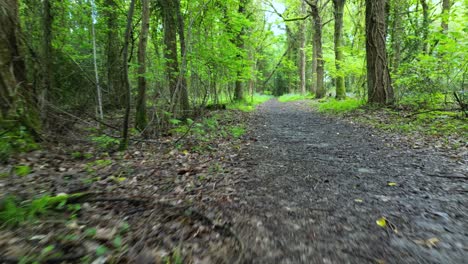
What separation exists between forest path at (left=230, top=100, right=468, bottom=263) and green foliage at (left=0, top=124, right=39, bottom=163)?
10.7 feet

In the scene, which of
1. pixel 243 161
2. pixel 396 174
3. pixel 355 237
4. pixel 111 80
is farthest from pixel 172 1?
pixel 355 237

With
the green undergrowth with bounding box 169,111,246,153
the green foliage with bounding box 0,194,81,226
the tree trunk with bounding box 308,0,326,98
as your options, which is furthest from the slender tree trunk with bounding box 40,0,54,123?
the tree trunk with bounding box 308,0,326,98

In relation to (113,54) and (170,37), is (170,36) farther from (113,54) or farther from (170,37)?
(113,54)

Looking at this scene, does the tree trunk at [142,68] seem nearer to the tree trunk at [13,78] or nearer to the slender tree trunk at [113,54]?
the tree trunk at [13,78]

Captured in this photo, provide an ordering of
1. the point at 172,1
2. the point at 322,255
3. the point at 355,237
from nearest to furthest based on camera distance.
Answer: the point at 322,255
the point at 355,237
the point at 172,1

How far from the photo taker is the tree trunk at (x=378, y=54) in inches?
363

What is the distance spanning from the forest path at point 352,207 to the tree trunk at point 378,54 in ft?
18.3

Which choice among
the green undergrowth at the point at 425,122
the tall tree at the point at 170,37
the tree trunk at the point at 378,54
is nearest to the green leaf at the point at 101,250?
the tall tree at the point at 170,37

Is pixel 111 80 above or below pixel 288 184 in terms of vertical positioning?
above

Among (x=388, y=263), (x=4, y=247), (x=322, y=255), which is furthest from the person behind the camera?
(x=322, y=255)

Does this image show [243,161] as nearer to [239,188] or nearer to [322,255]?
[239,188]

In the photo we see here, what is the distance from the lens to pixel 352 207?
2498 mm

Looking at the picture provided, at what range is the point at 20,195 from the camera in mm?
2404

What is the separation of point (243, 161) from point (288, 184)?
1.30 metres
